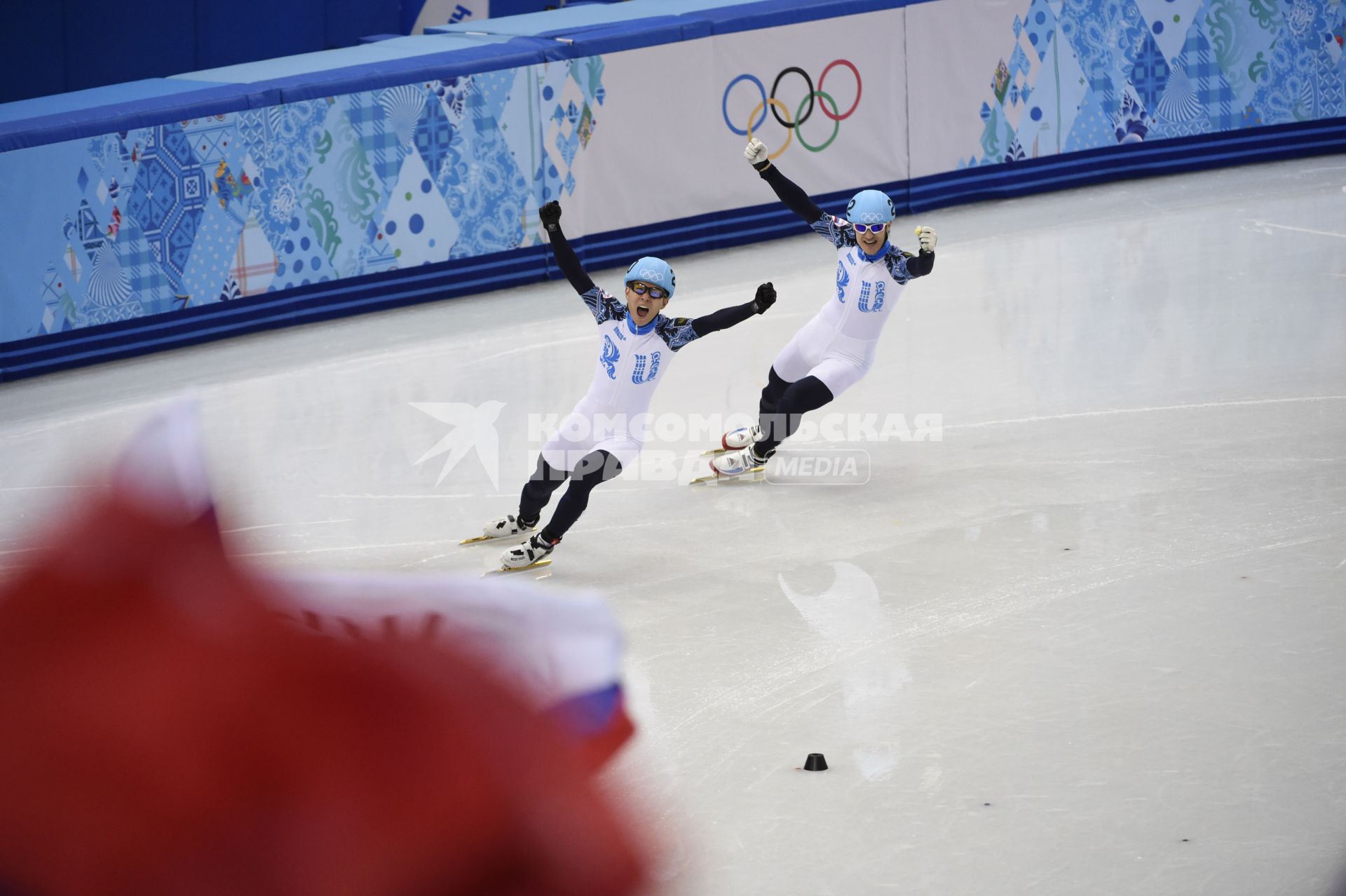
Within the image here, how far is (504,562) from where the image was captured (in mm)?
7211

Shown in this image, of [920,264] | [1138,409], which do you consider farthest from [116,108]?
[1138,409]

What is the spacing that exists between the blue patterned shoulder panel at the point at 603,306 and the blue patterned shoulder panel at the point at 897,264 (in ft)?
5.41

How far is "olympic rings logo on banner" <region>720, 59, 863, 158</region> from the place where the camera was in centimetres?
1368

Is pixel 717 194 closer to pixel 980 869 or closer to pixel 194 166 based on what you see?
pixel 194 166

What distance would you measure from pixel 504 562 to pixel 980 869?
3328mm

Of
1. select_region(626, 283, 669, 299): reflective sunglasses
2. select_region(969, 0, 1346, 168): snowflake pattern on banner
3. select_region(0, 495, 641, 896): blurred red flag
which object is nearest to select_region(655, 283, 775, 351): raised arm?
select_region(626, 283, 669, 299): reflective sunglasses

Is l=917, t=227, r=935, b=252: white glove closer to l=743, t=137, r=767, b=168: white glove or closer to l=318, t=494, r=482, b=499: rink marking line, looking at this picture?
l=743, t=137, r=767, b=168: white glove

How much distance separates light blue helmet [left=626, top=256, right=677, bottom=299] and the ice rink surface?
1364mm

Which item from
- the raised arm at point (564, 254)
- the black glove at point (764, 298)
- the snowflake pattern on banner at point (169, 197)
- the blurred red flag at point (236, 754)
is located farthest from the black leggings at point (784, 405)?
the blurred red flag at point (236, 754)

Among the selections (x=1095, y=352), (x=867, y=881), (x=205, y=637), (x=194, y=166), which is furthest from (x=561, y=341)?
(x=205, y=637)

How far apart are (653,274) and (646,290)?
0.09 metres

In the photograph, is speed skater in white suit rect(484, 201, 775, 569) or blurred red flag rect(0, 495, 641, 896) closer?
blurred red flag rect(0, 495, 641, 896)

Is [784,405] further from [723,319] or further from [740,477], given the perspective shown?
[723,319]

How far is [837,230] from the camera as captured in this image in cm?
848
